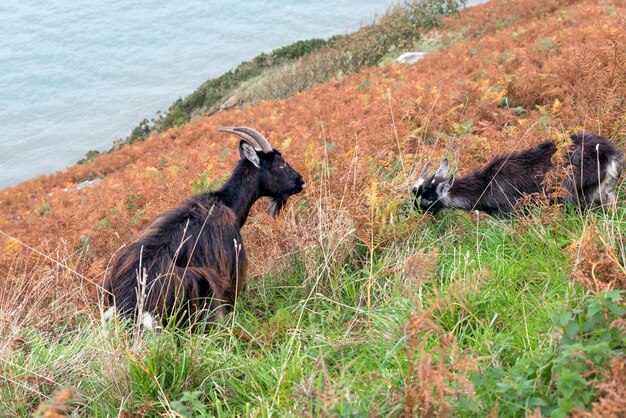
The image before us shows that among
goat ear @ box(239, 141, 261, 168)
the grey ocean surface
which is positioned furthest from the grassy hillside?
the grey ocean surface

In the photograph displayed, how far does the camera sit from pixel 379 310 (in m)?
3.82

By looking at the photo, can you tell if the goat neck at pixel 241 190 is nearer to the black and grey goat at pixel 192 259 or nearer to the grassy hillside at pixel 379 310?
the black and grey goat at pixel 192 259

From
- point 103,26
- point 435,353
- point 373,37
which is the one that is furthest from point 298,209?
point 103,26

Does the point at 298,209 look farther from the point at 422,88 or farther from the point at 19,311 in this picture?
the point at 422,88

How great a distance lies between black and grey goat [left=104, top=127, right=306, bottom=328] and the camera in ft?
14.1

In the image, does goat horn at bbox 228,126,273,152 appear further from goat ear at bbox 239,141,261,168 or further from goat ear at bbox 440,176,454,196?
goat ear at bbox 440,176,454,196

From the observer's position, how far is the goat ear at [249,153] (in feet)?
18.8

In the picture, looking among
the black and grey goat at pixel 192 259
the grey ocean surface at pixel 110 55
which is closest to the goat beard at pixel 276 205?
the black and grey goat at pixel 192 259

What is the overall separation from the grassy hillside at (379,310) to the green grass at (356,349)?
15 millimetres

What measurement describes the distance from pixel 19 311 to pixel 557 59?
9053mm

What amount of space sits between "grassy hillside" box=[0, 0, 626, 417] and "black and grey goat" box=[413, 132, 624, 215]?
184mm

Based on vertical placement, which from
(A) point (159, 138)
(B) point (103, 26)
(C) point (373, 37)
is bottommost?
(A) point (159, 138)

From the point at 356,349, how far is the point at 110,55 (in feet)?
132

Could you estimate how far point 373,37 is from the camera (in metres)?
25.6
